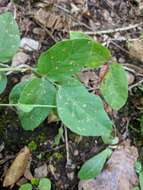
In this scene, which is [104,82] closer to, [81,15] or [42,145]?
[42,145]

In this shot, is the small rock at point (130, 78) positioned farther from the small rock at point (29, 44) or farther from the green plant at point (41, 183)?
the green plant at point (41, 183)

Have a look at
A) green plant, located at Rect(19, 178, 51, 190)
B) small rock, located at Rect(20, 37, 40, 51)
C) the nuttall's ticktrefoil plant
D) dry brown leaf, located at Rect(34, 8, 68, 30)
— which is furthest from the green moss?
dry brown leaf, located at Rect(34, 8, 68, 30)

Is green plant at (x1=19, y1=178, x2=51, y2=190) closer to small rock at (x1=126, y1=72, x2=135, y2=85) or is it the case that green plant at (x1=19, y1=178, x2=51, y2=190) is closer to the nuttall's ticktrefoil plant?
the nuttall's ticktrefoil plant

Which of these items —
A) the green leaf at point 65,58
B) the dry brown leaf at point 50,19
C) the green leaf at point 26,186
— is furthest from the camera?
the dry brown leaf at point 50,19

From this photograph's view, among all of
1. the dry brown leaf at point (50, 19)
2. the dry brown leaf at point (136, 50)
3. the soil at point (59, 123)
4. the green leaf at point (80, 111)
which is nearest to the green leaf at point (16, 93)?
the green leaf at point (80, 111)

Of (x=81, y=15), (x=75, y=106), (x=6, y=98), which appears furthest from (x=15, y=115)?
(x=81, y=15)

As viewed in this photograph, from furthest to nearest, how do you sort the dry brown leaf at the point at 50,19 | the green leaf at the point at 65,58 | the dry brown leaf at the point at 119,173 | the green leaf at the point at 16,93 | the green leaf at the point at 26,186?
the dry brown leaf at the point at 50,19 < the dry brown leaf at the point at 119,173 < the green leaf at the point at 26,186 < the green leaf at the point at 16,93 < the green leaf at the point at 65,58
